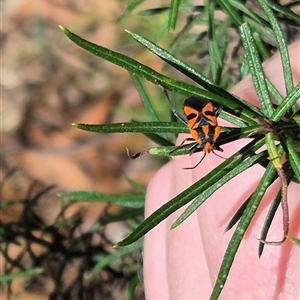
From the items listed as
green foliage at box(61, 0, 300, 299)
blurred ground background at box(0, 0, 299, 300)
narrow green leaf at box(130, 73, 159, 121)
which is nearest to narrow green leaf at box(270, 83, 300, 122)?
green foliage at box(61, 0, 300, 299)

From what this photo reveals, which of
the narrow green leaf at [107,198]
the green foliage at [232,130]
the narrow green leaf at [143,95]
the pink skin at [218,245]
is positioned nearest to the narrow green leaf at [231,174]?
the green foliage at [232,130]

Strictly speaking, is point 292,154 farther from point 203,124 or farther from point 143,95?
point 143,95

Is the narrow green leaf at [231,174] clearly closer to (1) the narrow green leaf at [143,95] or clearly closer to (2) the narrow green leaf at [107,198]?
(1) the narrow green leaf at [143,95]

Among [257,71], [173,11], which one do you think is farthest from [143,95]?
[257,71]

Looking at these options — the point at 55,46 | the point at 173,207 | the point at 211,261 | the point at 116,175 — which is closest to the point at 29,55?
the point at 55,46

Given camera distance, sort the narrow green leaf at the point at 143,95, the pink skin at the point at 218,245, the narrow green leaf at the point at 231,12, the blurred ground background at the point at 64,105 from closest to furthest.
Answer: the pink skin at the point at 218,245, the narrow green leaf at the point at 231,12, the narrow green leaf at the point at 143,95, the blurred ground background at the point at 64,105

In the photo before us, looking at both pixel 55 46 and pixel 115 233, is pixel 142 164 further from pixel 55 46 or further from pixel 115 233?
pixel 55 46
